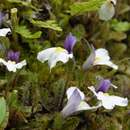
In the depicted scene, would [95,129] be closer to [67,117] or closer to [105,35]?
[67,117]

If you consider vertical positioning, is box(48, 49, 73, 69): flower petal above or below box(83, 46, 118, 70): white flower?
above

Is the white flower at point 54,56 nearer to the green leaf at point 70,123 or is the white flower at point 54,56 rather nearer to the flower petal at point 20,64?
the flower petal at point 20,64

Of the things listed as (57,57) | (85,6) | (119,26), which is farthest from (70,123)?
(119,26)

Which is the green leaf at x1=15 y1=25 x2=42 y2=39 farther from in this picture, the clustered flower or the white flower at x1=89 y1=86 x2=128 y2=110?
the white flower at x1=89 y1=86 x2=128 y2=110

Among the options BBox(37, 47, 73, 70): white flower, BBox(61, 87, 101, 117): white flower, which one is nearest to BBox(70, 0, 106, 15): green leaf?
BBox(37, 47, 73, 70): white flower

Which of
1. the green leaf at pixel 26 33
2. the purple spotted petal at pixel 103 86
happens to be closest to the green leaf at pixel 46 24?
the green leaf at pixel 26 33
